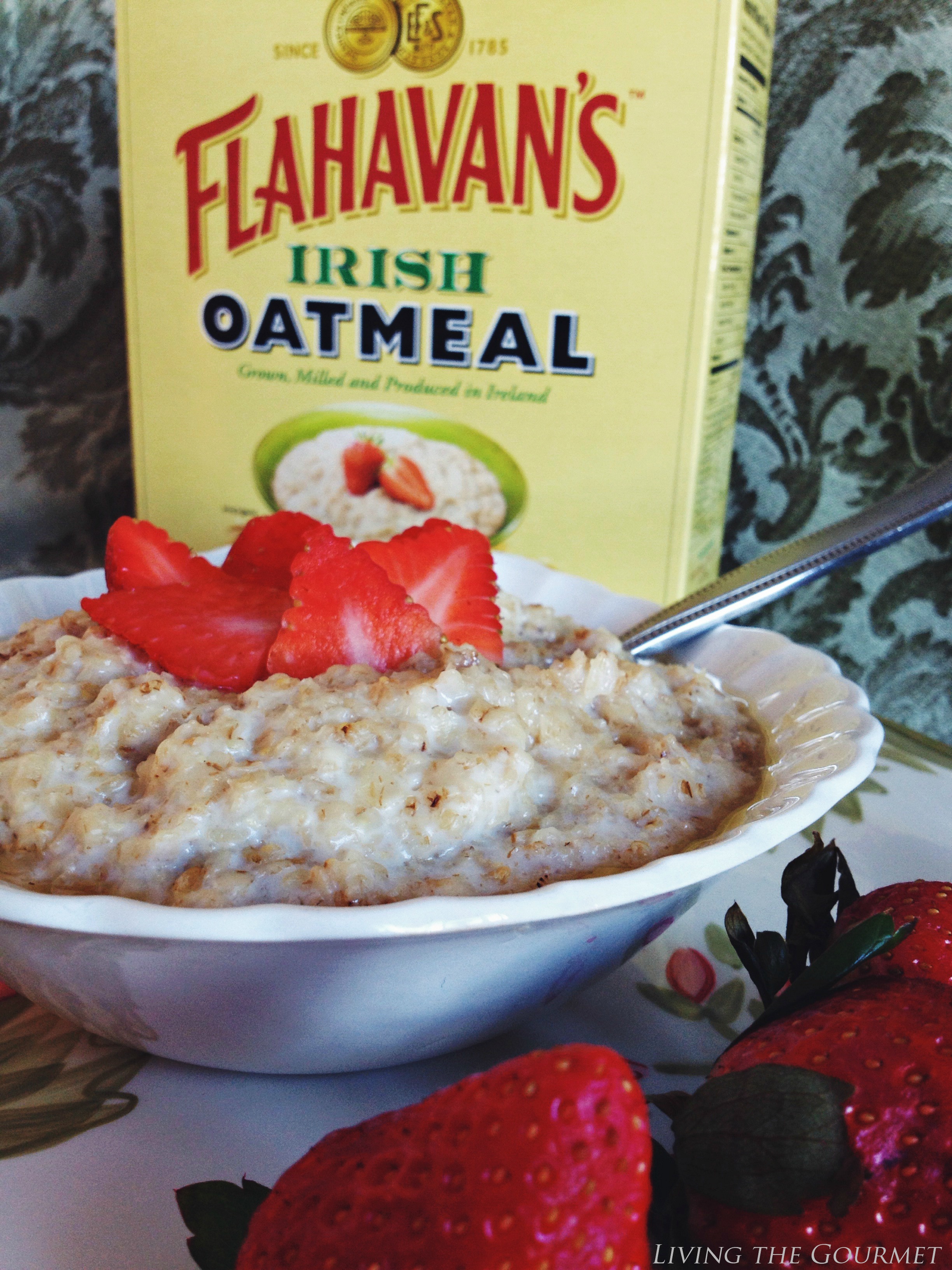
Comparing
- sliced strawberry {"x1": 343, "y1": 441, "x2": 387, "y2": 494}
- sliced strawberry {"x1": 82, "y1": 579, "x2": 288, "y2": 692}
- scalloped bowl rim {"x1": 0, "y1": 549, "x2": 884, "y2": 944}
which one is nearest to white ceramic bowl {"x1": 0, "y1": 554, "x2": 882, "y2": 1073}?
scalloped bowl rim {"x1": 0, "y1": 549, "x2": 884, "y2": 944}

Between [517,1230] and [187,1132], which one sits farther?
[187,1132]

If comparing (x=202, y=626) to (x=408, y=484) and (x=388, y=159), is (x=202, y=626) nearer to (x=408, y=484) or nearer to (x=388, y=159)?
(x=408, y=484)

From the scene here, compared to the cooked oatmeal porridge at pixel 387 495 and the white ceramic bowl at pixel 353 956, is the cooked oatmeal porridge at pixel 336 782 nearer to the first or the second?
the white ceramic bowl at pixel 353 956

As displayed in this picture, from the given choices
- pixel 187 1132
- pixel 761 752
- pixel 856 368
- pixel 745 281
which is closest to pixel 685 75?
pixel 745 281

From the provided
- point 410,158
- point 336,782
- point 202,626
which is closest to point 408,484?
point 410,158

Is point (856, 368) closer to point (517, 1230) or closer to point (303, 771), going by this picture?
point (303, 771)

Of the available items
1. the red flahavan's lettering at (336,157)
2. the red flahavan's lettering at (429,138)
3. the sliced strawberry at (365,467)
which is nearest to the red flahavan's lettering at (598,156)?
the red flahavan's lettering at (429,138)
